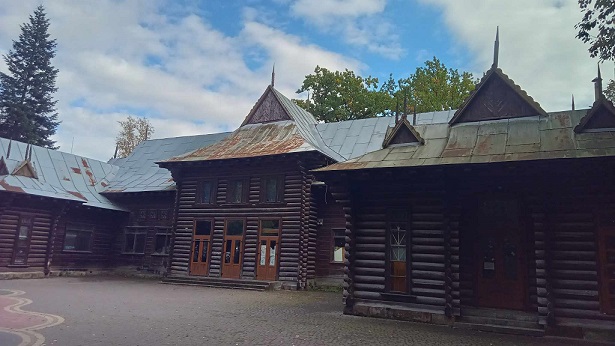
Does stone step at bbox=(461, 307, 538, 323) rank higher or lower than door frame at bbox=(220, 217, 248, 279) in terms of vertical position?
lower

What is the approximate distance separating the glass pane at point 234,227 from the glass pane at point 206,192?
180cm

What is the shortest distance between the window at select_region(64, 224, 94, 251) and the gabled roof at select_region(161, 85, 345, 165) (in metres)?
7.65

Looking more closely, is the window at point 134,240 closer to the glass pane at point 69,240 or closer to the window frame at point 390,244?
the glass pane at point 69,240

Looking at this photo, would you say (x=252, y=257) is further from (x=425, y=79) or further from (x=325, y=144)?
(x=425, y=79)

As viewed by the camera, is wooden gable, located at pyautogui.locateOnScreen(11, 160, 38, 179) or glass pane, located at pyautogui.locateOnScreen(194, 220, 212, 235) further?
wooden gable, located at pyautogui.locateOnScreen(11, 160, 38, 179)

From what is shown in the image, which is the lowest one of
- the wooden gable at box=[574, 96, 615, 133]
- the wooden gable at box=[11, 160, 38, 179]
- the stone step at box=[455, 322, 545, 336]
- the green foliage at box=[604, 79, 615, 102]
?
the stone step at box=[455, 322, 545, 336]

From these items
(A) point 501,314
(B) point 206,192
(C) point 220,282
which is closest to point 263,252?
(C) point 220,282

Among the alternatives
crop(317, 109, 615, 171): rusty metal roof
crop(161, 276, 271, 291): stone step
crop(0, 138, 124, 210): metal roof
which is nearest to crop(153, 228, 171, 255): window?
crop(0, 138, 124, 210): metal roof

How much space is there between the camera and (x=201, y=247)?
22.8 m

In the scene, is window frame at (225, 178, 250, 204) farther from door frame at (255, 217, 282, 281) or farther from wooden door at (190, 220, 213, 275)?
wooden door at (190, 220, 213, 275)

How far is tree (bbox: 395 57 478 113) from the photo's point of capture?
35969mm

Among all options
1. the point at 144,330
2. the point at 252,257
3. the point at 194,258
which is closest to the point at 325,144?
the point at 252,257

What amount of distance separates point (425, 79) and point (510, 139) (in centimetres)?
2777

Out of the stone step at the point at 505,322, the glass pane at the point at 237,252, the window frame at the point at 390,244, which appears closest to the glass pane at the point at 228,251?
the glass pane at the point at 237,252
